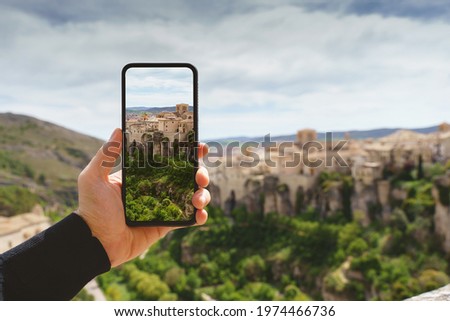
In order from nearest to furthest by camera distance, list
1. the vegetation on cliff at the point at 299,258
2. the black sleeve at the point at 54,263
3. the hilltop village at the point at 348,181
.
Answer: the black sleeve at the point at 54,263, the vegetation on cliff at the point at 299,258, the hilltop village at the point at 348,181

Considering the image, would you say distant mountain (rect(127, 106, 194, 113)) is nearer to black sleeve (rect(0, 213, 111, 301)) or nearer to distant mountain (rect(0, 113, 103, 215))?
black sleeve (rect(0, 213, 111, 301))

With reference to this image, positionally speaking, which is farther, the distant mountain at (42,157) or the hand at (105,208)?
the distant mountain at (42,157)

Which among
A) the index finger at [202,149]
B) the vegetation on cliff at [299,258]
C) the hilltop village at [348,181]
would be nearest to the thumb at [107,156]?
the index finger at [202,149]

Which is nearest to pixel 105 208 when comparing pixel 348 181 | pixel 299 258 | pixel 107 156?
pixel 107 156

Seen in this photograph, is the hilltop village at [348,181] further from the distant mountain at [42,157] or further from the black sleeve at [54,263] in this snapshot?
the black sleeve at [54,263]

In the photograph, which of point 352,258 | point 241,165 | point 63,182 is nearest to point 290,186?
point 241,165

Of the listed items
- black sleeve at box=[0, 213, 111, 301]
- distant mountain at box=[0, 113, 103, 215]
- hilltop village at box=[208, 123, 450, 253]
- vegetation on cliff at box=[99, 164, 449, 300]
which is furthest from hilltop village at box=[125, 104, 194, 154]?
distant mountain at box=[0, 113, 103, 215]

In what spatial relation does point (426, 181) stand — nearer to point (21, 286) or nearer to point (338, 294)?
point (338, 294)
